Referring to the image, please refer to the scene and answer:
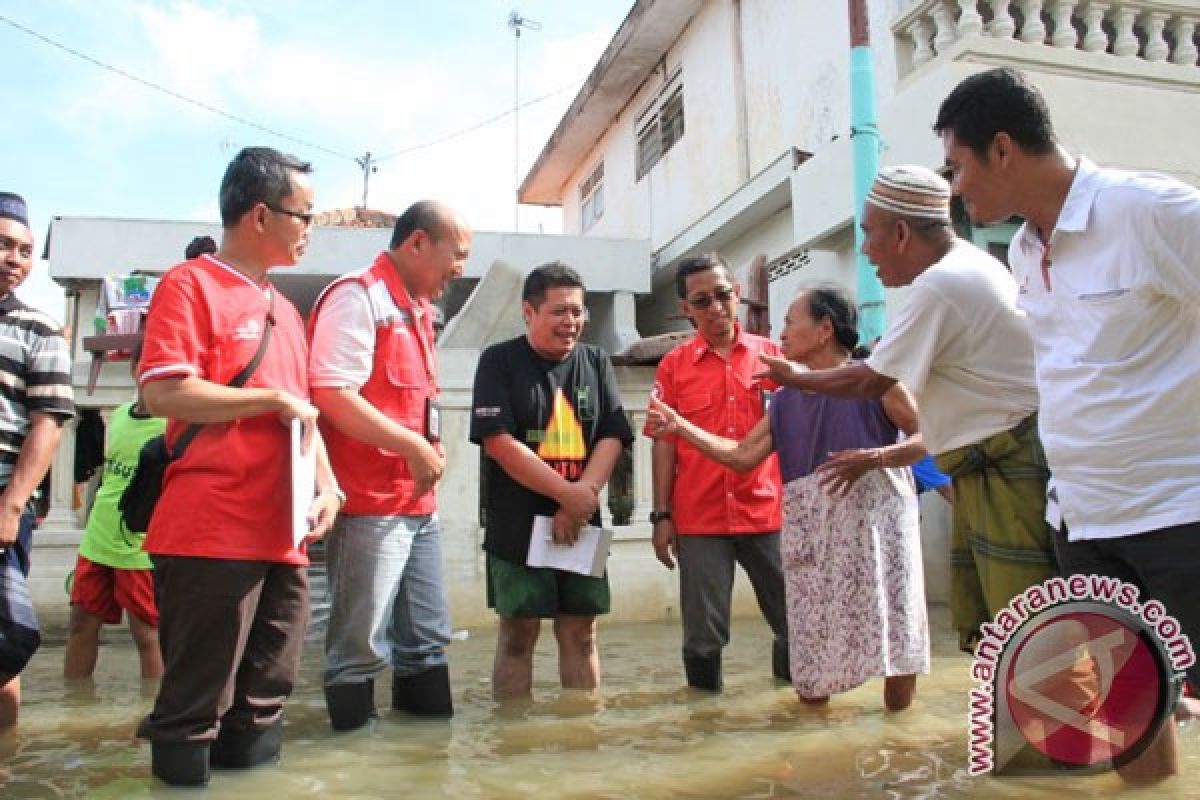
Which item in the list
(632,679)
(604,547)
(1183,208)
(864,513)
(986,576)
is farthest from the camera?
(632,679)

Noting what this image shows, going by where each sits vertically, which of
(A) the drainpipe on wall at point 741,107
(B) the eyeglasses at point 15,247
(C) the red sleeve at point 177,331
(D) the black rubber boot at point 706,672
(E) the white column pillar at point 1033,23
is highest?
(A) the drainpipe on wall at point 741,107

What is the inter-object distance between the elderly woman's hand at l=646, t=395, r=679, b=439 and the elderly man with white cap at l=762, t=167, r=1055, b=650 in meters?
0.88

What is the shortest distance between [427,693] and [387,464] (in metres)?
0.89

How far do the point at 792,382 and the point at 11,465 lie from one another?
2.48 m

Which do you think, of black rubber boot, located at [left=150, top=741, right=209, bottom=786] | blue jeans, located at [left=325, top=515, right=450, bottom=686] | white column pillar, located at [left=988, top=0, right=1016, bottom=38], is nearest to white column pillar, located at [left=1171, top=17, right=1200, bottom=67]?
white column pillar, located at [left=988, top=0, right=1016, bottom=38]

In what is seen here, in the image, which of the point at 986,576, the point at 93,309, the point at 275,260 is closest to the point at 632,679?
the point at 986,576

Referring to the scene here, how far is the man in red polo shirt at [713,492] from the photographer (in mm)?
3854

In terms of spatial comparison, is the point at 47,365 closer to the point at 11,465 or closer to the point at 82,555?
the point at 11,465

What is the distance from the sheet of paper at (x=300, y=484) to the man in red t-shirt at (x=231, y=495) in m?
0.03

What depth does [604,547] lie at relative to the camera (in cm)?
362

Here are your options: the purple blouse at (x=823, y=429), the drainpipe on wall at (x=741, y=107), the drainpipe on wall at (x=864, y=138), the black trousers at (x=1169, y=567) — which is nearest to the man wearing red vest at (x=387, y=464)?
the purple blouse at (x=823, y=429)

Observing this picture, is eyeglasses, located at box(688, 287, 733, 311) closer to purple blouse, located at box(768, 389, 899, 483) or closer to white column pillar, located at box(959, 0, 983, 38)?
purple blouse, located at box(768, 389, 899, 483)

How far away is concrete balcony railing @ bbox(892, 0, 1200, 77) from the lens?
6762mm

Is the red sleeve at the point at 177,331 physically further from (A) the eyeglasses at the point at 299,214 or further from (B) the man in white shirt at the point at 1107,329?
(B) the man in white shirt at the point at 1107,329
